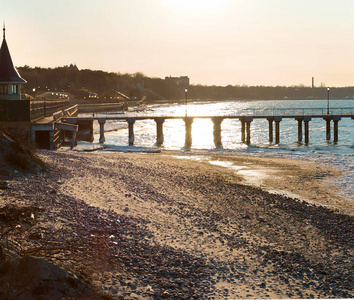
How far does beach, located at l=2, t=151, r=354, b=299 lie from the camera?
9406 millimetres

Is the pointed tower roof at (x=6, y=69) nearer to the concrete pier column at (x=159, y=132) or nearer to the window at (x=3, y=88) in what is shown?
the window at (x=3, y=88)

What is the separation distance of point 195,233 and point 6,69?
105 feet

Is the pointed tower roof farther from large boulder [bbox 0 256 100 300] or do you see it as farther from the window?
large boulder [bbox 0 256 100 300]

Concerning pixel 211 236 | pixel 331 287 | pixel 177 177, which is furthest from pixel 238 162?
pixel 331 287

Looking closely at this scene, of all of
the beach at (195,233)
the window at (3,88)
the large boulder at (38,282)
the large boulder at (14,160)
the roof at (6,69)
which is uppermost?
the roof at (6,69)

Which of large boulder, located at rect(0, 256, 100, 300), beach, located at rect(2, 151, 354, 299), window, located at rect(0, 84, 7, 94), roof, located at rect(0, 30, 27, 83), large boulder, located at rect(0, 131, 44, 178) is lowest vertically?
beach, located at rect(2, 151, 354, 299)

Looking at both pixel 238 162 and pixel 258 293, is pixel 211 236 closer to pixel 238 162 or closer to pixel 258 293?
pixel 258 293

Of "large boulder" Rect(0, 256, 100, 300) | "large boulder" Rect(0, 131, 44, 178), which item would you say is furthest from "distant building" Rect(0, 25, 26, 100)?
"large boulder" Rect(0, 256, 100, 300)

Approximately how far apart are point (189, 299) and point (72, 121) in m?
48.1

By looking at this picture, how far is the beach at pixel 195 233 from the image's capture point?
370 inches

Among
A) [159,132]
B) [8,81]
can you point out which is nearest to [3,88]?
[8,81]

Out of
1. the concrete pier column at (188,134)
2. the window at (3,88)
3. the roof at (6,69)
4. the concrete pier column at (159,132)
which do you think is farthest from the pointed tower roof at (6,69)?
the concrete pier column at (188,134)

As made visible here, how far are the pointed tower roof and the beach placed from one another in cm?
2057

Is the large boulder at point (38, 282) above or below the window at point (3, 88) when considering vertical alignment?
below
